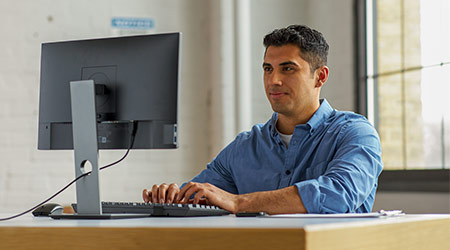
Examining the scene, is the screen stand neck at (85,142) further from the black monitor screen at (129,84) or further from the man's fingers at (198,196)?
the man's fingers at (198,196)

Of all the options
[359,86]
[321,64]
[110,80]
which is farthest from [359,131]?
[359,86]

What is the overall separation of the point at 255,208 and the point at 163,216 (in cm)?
25

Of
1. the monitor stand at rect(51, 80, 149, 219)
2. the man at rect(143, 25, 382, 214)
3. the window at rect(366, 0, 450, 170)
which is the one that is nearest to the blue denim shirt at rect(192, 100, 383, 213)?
the man at rect(143, 25, 382, 214)

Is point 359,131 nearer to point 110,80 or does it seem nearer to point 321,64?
point 321,64

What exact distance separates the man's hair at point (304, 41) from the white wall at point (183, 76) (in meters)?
1.30

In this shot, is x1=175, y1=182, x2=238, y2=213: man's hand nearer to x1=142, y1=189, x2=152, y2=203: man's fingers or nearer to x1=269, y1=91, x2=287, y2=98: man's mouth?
x1=142, y1=189, x2=152, y2=203: man's fingers

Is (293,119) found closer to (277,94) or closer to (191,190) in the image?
(277,94)

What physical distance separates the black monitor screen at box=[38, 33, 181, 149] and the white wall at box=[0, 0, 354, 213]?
6.41 feet

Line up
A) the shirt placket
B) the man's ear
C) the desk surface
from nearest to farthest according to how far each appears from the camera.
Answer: the desk surface
the shirt placket
the man's ear

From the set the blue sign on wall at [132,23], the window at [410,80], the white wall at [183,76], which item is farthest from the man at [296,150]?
the blue sign on wall at [132,23]

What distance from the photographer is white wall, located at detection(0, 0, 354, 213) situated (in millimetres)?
3541

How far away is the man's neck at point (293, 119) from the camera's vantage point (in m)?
2.18

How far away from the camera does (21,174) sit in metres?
3.53

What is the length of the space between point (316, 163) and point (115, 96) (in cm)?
72
